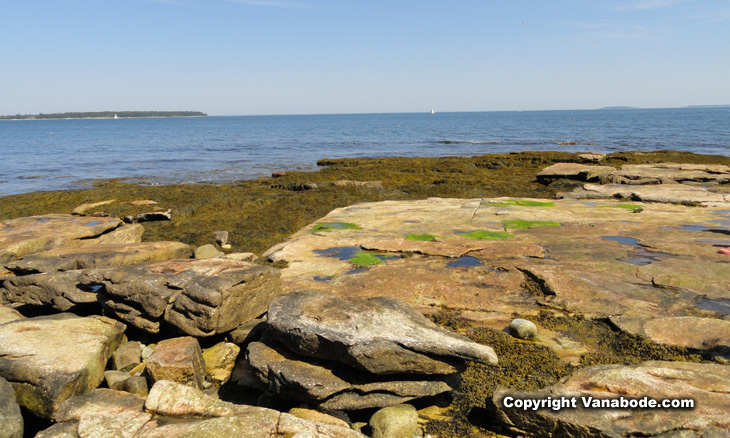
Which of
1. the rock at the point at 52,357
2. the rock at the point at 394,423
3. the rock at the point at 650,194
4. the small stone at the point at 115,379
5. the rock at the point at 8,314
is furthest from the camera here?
the rock at the point at 650,194

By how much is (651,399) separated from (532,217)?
910 centimetres

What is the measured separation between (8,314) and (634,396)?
857 centimetres

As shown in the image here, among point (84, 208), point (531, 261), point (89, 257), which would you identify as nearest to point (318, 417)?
point (531, 261)

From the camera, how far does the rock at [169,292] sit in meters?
6.56

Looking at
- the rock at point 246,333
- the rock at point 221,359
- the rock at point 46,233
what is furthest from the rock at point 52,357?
the rock at point 46,233

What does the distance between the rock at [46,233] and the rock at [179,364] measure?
583 centimetres

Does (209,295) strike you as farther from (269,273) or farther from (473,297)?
(473,297)

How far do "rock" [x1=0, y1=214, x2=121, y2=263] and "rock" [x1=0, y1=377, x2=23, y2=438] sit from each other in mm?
5705

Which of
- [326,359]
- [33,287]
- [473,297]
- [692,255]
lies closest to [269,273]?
[326,359]

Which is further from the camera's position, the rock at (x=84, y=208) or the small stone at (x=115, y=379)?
the rock at (x=84, y=208)

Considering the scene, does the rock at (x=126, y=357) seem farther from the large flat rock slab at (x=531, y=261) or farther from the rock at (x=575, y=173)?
the rock at (x=575, y=173)

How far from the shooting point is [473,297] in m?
7.70

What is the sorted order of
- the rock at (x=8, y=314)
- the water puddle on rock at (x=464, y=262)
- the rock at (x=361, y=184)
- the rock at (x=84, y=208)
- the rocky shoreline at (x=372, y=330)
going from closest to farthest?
the rocky shoreline at (x=372, y=330) → the rock at (x=8, y=314) → the water puddle on rock at (x=464, y=262) → the rock at (x=84, y=208) → the rock at (x=361, y=184)

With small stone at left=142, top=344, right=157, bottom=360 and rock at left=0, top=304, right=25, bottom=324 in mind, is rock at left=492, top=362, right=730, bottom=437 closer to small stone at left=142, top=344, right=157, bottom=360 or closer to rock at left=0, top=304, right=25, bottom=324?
small stone at left=142, top=344, right=157, bottom=360
